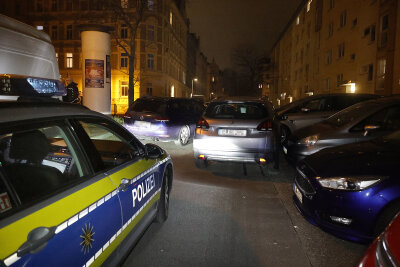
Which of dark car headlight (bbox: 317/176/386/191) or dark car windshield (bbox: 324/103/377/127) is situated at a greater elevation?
dark car windshield (bbox: 324/103/377/127)

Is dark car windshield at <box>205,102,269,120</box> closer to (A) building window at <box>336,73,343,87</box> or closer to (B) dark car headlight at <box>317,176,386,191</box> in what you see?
(B) dark car headlight at <box>317,176,386,191</box>

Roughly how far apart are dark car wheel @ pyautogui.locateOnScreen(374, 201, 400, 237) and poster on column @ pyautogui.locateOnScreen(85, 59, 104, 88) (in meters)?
14.2

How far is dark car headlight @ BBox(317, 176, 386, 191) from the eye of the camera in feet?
10.9

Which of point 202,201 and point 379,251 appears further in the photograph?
point 202,201

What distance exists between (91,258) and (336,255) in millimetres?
2663

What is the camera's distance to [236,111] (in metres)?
7.11

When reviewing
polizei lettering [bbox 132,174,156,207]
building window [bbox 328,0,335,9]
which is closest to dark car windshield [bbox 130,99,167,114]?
polizei lettering [bbox 132,174,156,207]

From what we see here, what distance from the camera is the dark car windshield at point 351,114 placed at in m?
6.28

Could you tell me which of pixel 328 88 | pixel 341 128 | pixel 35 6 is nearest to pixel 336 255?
pixel 341 128

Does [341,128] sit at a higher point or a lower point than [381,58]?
lower

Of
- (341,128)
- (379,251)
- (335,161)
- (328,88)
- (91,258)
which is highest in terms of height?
(328,88)

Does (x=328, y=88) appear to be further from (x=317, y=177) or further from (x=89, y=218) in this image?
(x=89, y=218)

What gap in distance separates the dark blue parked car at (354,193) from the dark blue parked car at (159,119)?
19.6 ft

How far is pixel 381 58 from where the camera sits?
16688 mm
